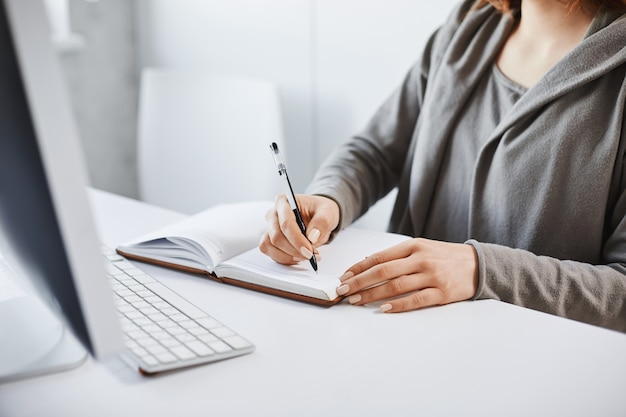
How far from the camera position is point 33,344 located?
73 cm

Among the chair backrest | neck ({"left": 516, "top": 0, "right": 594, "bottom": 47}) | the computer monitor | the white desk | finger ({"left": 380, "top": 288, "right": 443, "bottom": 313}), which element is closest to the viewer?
the computer monitor

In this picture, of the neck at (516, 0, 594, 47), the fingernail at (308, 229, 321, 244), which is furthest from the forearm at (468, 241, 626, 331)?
the neck at (516, 0, 594, 47)

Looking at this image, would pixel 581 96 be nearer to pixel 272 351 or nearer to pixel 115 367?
pixel 272 351

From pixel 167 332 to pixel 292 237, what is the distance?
250mm

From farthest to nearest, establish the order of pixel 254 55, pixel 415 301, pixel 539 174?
pixel 254 55 < pixel 539 174 < pixel 415 301

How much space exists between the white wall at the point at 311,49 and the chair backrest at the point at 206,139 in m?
0.31

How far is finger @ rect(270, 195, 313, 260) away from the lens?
93 centimetres

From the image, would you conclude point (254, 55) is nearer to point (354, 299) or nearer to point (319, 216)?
point (319, 216)

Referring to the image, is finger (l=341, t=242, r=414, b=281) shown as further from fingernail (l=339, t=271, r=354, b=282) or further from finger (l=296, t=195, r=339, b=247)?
finger (l=296, t=195, r=339, b=247)

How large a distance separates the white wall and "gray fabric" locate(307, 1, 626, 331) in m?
0.54

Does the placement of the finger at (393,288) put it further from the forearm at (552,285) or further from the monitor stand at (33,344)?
the monitor stand at (33,344)

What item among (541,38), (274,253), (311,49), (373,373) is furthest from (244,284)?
(311,49)

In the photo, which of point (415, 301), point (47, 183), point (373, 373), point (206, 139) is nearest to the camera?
point (47, 183)

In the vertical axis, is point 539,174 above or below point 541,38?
below
